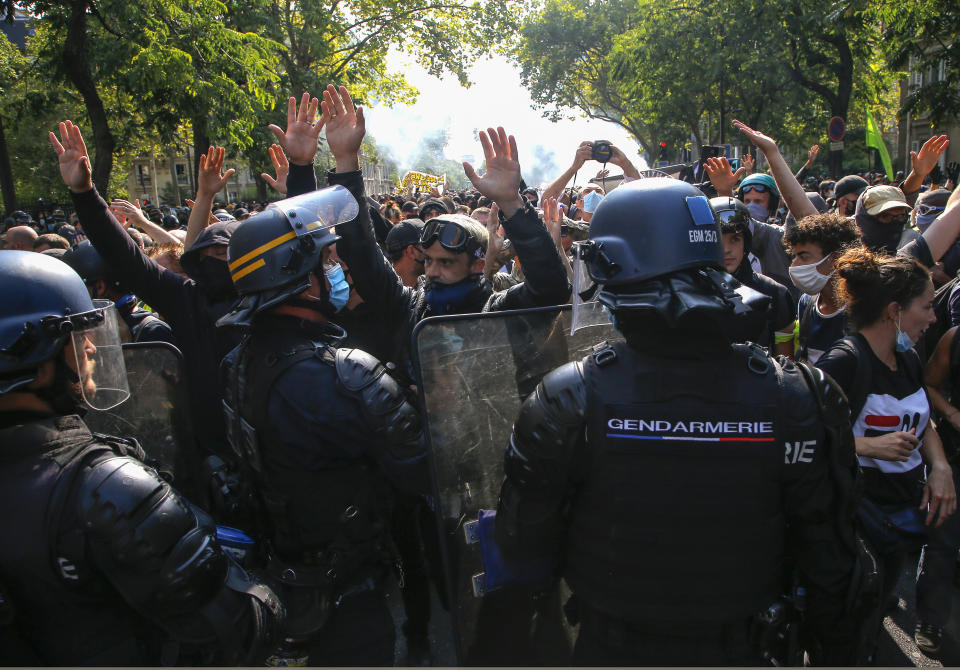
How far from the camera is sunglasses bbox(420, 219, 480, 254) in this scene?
3.25 m

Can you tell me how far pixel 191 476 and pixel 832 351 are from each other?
2.54 meters

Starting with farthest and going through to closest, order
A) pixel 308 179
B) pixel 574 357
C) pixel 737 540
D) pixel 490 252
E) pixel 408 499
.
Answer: pixel 490 252 → pixel 308 179 → pixel 408 499 → pixel 574 357 → pixel 737 540

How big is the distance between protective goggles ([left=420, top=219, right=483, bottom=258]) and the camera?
176cm

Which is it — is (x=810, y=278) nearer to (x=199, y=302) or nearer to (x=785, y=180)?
(x=785, y=180)

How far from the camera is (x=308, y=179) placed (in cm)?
295

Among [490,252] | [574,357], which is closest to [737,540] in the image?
[574,357]

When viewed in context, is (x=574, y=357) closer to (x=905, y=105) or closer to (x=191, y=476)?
(x=191, y=476)

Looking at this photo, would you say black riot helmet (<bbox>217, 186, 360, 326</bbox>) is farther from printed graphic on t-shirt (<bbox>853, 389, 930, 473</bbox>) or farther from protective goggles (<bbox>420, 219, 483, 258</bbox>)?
printed graphic on t-shirt (<bbox>853, 389, 930, 473</bbox>)

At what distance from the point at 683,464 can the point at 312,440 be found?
1119mm

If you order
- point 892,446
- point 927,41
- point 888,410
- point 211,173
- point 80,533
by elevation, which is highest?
point 927,41

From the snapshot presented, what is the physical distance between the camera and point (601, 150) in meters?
4.70

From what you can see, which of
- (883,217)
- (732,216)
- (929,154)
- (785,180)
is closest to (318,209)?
(732,216)

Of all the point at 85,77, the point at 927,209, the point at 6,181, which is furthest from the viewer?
the point at 6,181

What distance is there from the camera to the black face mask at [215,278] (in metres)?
3.19
